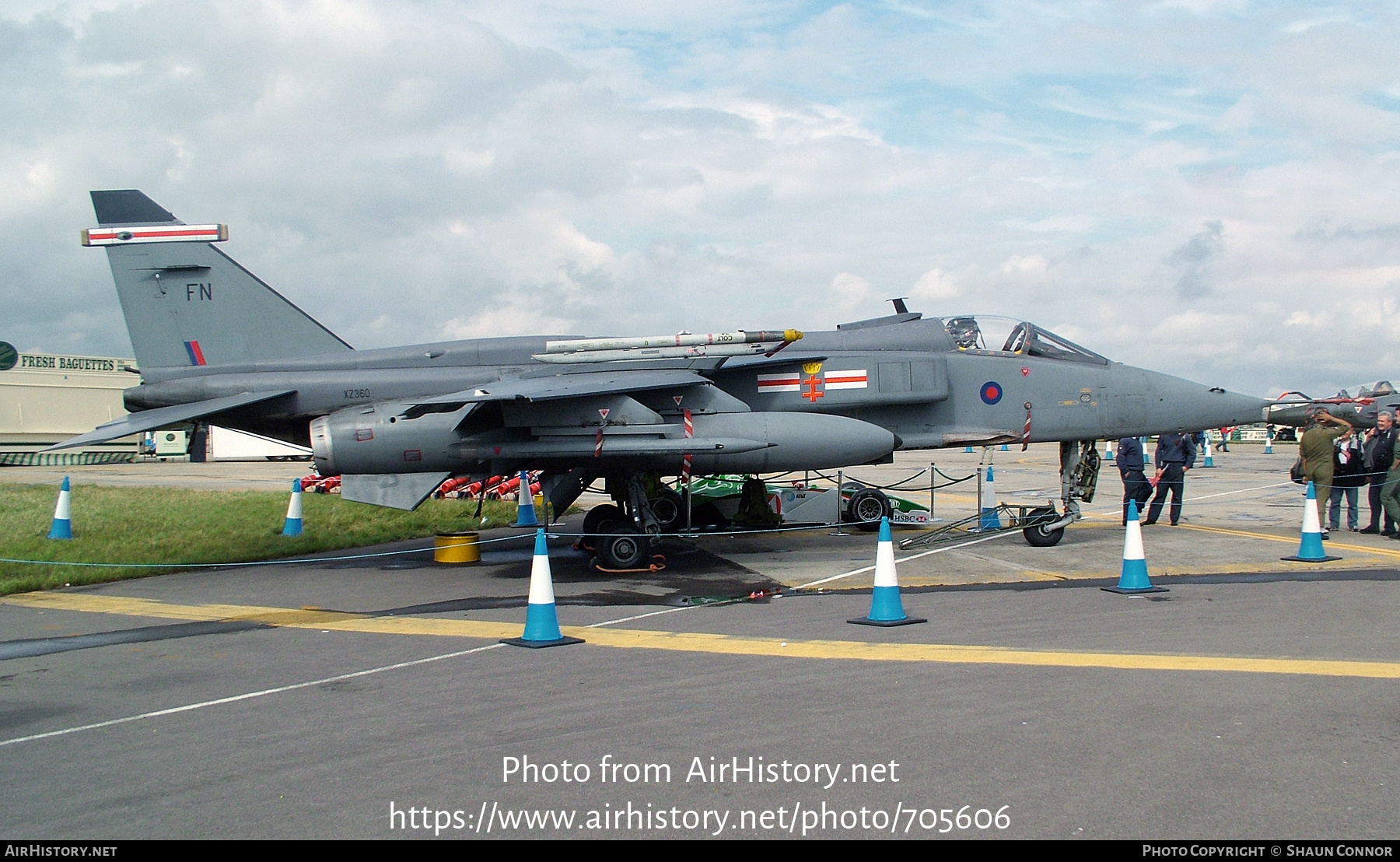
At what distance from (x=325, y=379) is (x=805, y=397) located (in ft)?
20.0

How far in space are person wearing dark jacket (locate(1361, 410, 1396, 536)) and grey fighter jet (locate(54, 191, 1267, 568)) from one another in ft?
8.78

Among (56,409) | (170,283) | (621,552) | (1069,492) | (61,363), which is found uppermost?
(61,363)

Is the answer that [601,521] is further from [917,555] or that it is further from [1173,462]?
[1173,462]

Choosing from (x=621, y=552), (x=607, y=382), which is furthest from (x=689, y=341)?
(x=621, y=552)

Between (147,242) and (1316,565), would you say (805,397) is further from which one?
(147,242)

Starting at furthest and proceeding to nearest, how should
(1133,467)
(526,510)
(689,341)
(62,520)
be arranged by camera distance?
1. (526,510)
2. (1133,467)
3. (62,520)
4. (689,341)

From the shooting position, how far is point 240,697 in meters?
6.02

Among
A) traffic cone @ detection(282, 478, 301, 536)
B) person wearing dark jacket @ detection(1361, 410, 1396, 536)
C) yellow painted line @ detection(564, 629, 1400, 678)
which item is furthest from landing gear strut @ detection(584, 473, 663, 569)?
person wearing dark jacket @ detection(1361, 410, 1396, 536)

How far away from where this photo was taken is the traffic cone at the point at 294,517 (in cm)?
1508

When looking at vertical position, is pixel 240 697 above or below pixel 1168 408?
below

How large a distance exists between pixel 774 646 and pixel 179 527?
1145 cm

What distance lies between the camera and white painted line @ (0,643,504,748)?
5.27m

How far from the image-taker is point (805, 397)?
499 inches

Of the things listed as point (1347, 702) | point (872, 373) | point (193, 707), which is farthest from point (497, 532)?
point (1347, 702)
